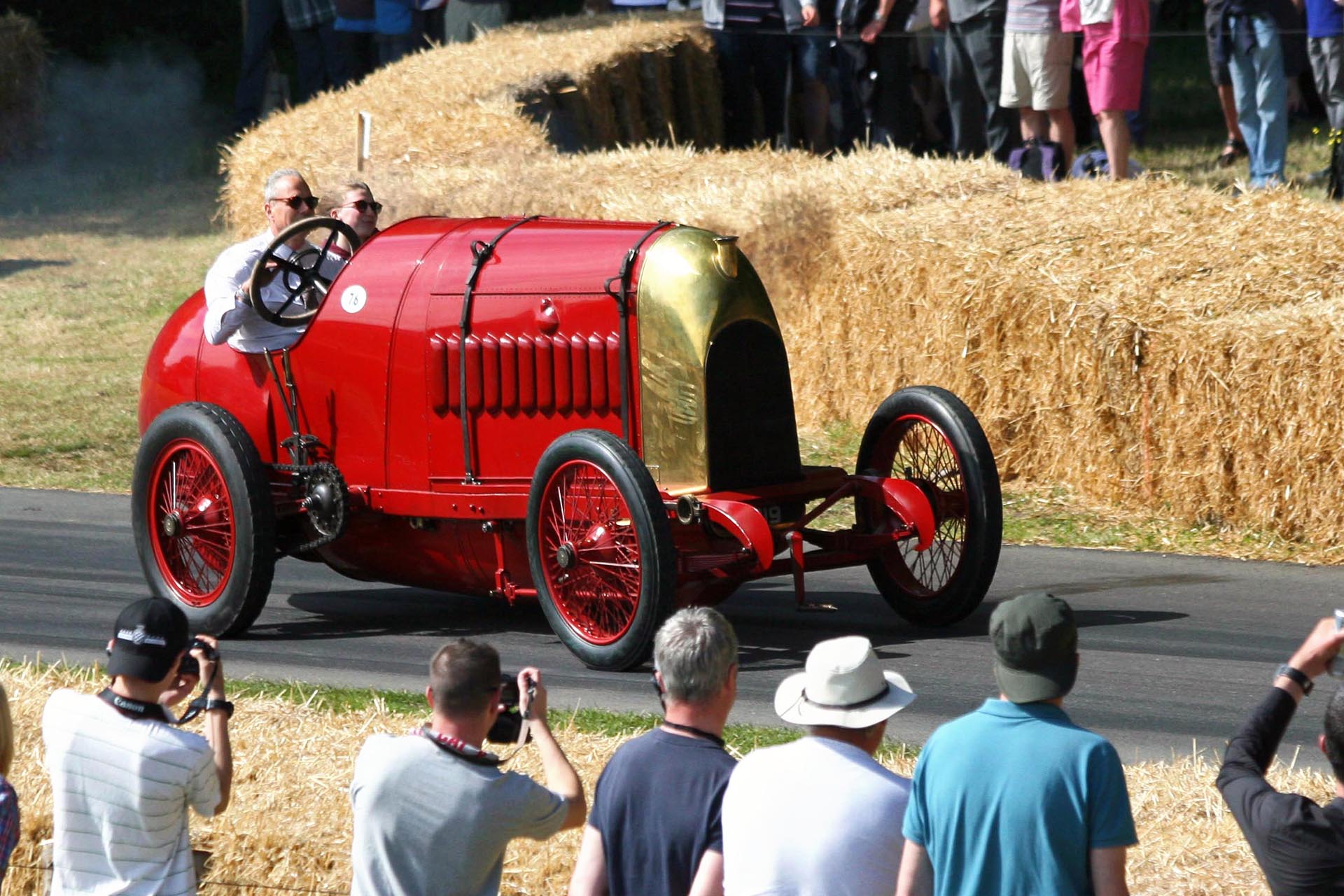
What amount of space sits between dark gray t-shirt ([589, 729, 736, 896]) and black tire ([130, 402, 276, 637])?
3804 mm

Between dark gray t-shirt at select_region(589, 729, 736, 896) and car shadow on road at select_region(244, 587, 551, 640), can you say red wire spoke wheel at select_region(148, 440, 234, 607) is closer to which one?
car shadow on road at select_region(244, 587, 551, 640)

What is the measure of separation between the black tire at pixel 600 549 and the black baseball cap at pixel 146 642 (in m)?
2.55

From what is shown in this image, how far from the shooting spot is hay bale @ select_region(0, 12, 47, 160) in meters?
21.3

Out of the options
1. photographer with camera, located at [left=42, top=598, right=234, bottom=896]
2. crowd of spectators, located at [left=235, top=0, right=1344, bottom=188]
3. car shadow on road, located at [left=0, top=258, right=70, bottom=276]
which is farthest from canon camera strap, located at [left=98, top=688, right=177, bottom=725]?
car shadow on road, located at [left=0, top=258, right=70, bottom=276]

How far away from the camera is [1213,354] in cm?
867

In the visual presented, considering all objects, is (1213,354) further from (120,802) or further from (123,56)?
(123,56)

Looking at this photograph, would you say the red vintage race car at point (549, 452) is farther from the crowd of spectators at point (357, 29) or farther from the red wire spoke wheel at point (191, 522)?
the crowd of spectators at point (357, 29)

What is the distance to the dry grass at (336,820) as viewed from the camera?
4555mm

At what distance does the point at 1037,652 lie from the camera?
346 cm

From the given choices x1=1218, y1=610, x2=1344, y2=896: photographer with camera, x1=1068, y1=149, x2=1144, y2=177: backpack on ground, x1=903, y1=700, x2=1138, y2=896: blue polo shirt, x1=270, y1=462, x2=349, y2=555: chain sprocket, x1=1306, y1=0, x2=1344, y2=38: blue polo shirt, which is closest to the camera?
x1=1218, y1=610, x2=1344, y2=896: photographer with camera

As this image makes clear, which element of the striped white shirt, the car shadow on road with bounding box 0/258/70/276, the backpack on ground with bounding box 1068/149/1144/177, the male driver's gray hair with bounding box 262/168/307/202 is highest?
the male driver's gray hair with bounding box 262/168/307/202

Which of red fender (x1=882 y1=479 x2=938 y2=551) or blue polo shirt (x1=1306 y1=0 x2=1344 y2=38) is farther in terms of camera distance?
blue polo shirt (x1=1306 y1=0 x2=1344 y2=38)

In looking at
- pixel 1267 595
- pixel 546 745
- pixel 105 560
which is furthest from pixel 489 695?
pixel 105 560

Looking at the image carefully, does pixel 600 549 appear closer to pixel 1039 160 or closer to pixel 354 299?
pixel 354 299
